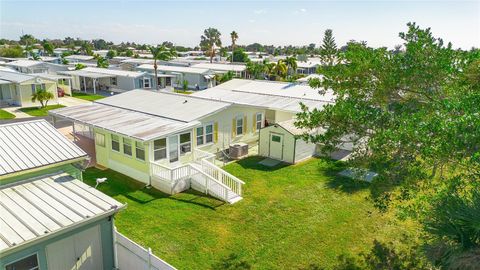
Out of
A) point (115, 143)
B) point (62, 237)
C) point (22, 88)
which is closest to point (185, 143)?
point (115, 143)

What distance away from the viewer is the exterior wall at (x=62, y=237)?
8.10 metres

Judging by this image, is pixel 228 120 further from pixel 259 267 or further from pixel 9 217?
pixel 9 217

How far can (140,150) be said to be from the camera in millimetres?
17016

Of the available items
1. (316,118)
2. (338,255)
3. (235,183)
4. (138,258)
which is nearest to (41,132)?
(138,258)

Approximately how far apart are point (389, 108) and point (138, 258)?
28.0 ft

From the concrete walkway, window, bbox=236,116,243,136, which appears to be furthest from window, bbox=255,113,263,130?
the concrete walkway

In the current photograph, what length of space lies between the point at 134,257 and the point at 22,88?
33539 mm

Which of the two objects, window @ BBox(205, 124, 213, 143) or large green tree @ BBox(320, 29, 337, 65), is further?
window @ BBox(205, 124, 213, 143)

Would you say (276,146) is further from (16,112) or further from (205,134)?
(16,112)

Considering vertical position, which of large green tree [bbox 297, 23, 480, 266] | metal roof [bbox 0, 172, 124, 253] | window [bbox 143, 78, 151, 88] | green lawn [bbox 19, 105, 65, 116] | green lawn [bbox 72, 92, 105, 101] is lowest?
green lawn [bbox 19, 105, 65, 116]

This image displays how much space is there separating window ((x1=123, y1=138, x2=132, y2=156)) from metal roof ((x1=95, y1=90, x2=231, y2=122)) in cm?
277

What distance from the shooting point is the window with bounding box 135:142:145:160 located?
16866mm

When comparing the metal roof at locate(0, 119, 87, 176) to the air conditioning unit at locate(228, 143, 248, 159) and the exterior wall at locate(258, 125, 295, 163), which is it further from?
the exterior wall at locate(258, 125, 295, 163)

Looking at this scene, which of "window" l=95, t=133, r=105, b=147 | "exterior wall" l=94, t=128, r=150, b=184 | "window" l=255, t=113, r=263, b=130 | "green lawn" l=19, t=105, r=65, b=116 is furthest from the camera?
"green lawn" l=19, t=105, r=65, b=116
